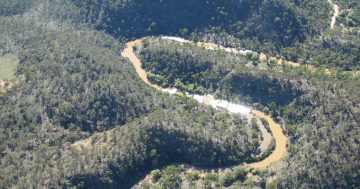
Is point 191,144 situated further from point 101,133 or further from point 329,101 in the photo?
point 329,101

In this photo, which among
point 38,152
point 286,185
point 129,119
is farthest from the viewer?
point 129,119

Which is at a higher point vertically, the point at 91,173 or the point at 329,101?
the point at 329,101

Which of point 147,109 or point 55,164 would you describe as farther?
point 147,109

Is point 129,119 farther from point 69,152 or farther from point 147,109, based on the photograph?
point 69,152

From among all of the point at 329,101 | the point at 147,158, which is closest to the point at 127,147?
the point at 147,158

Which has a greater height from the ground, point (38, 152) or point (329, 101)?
point (329, 101)

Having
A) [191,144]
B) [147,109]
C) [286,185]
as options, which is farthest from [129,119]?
[286,185]

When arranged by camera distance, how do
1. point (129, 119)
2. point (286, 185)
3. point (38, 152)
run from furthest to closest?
1. point (129, 119)
2. point (38, 152)
3. point (286, 185)

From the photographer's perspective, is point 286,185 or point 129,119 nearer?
point 286,185

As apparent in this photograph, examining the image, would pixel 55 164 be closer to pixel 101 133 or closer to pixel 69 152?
pixel 69 152
